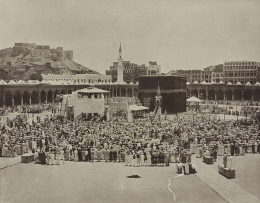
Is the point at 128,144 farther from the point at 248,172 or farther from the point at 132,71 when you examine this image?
the point at 132,71

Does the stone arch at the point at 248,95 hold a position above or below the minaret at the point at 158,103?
above

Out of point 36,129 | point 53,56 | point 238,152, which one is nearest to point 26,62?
point 53,56

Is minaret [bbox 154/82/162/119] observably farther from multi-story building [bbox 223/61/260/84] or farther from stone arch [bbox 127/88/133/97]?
multi-story building [bbox 223/61/260/84]

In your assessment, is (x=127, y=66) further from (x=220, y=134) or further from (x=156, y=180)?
(x=156, y=180)

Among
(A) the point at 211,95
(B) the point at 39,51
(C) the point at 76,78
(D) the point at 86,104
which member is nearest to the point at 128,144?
(D) the point at 86,104

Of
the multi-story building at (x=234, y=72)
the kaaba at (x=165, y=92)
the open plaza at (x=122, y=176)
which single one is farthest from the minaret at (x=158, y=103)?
the multi-story building at (x=234, y=72)

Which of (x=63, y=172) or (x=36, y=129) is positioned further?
(x=36, y=129)

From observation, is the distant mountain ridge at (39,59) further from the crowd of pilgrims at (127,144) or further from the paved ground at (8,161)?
the paved ground at (8,161)
